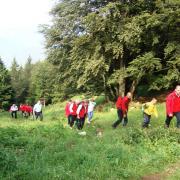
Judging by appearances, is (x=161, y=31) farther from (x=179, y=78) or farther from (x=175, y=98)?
(x=175, y=98)

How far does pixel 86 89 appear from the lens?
44.6 meters

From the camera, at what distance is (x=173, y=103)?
59.3ft

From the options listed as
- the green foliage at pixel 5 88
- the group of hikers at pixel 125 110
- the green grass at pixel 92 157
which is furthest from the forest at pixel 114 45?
the green foliage at pixel 5 88

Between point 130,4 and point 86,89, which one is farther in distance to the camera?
point 86,89

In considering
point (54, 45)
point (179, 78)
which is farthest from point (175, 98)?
point (54, 45)

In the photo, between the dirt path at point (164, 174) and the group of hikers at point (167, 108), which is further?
the group of hikers at point (167, 108)

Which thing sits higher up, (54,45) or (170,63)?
(54,45)

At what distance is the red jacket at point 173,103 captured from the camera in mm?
17953

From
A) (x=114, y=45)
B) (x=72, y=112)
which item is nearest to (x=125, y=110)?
(x=72, y=112)

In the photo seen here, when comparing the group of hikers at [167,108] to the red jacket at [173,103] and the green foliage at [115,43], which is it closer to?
the red jacket at [173,103]

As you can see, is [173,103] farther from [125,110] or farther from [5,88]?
[5,88]

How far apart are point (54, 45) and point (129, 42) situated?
10.0 meters

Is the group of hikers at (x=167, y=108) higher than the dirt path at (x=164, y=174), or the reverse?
the group of hikers at (x=167, y=108)

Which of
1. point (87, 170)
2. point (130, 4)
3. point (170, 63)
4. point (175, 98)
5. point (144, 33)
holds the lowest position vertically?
point (87, 170)
